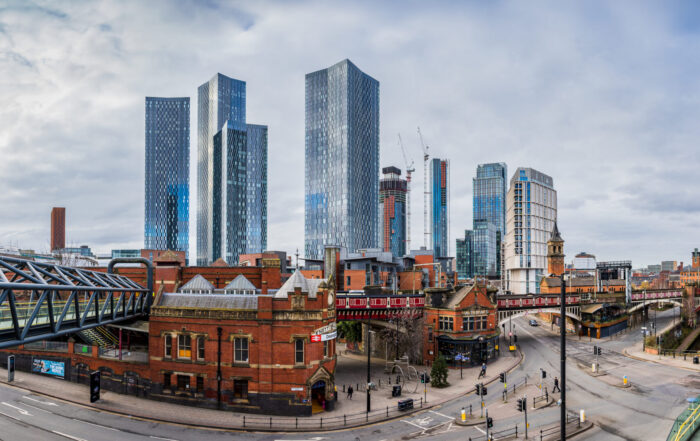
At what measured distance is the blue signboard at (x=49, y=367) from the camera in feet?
151

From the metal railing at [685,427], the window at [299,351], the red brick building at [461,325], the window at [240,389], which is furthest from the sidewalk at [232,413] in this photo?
the metal railing at [685,427]

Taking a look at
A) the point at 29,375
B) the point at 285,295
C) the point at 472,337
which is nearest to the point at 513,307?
the point at 472,337

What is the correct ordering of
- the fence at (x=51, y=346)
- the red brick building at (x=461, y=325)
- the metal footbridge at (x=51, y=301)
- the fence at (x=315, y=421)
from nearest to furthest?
the metal footbridge at (x=51, y=301)
the fence at (x=315, y=421)
the fence at (x=51, y=346)
the red brick building at (x=461, y=325)

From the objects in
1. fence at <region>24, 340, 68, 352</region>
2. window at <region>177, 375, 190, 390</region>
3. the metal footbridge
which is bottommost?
window at <region>177, 375, 190, 390</region>

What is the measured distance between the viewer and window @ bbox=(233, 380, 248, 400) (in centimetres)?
3723

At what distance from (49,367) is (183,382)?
18.4 metres

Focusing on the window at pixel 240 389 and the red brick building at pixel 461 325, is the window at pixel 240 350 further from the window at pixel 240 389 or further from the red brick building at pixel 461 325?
the red brick building at pixel 461 325

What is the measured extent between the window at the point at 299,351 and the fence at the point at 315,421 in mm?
4427

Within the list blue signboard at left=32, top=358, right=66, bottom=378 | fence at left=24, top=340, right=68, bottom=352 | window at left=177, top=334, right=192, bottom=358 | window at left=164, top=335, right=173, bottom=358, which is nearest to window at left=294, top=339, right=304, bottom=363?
window at left=177, top=334, right=192, bottom=358

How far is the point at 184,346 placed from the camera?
3912 cm

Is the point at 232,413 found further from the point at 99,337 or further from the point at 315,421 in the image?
the point at 99,337

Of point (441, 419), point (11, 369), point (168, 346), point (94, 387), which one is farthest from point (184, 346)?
point (441, 419)

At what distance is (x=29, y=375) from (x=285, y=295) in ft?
103

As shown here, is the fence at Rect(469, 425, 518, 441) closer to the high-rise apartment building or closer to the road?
the road
